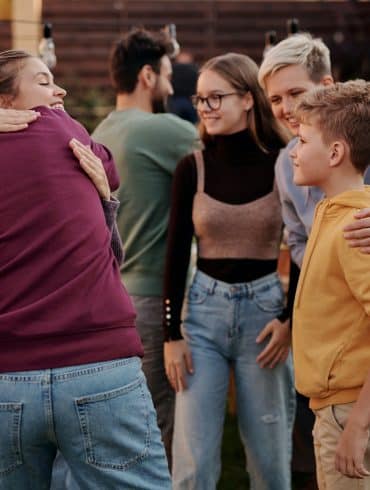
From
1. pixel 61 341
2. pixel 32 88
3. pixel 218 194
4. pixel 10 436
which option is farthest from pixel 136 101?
pixel 10 436

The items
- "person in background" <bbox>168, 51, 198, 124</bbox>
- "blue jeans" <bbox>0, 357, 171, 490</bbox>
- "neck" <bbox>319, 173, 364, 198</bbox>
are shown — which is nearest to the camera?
"blue jeans" <bbox>0, 357, 171, 490</bbox>

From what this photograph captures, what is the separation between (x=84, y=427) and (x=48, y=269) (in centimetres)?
35

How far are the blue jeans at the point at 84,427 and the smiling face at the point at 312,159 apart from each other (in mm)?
665

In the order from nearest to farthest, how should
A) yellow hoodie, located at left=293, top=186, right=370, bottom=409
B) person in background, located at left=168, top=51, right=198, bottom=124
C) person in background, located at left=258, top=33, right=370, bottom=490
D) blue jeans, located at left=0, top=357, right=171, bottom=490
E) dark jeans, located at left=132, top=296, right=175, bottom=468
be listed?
1. blue jeans, located at left=0, top=357, right=171, bottom=490
2. yellow hoodie, located at left=293, top=186, right=370, bottom=409
3. person in background, located at left=258, top=33, right=370, bottom=490
4. dark jeans, located at left=132, top=296, right=175, bottom=468
5. person in background, located at left=168, top=51, right=198, bottom=124

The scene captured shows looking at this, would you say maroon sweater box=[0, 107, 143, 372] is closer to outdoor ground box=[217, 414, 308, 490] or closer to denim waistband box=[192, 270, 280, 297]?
denim waistband box=[192, 270, 280, 297]

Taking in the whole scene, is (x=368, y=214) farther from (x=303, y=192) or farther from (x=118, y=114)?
(x=118, y=114)

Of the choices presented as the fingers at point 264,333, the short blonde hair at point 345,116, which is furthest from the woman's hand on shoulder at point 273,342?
the short blonde hair at point 345,116

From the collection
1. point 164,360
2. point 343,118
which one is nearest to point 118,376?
point 343,118

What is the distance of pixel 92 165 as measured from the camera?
2244 mm

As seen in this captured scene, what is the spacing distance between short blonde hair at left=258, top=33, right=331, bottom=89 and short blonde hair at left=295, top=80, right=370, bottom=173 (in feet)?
2.02

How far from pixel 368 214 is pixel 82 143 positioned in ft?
2.28

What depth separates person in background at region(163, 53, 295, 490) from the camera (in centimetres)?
313

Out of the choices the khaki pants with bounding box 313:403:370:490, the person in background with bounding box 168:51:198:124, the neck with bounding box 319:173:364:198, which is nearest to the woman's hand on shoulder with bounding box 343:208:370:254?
the neck with bounding box 319:173:364:198

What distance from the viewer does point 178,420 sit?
3182 mm
